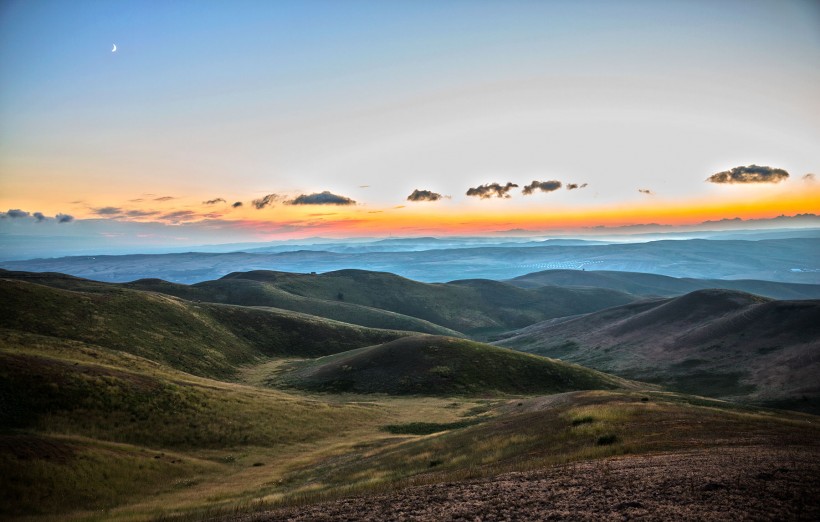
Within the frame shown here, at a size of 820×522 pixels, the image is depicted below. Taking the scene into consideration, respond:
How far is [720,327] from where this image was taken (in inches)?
4321

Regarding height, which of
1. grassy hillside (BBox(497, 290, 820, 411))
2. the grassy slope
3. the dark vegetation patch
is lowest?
grassy hillside (BBox(497, 290, 820, 411))

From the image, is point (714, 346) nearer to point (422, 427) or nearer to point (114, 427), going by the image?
point (422, 427)

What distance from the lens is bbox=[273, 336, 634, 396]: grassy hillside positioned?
7300cm

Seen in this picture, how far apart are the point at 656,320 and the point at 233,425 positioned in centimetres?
13764

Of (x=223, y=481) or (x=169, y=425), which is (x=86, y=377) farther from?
(x=223, y=481)

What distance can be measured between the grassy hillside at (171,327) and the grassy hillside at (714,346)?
71.2 meters

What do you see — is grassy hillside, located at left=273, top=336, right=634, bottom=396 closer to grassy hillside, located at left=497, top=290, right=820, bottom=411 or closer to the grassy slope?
the grassy slope

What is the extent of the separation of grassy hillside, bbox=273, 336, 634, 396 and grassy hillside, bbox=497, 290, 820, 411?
72.9 ft

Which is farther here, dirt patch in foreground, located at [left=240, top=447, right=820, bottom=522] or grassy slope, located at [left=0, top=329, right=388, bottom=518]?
grassy slope, located at [left=0, top=329, right=388, bottom=518]

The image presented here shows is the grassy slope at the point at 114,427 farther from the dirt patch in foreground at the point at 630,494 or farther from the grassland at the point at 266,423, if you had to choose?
the dirt patch in foreground at the point at 630,494

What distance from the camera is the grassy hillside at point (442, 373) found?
7300 cm

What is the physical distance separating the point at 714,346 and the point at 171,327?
12815 cm

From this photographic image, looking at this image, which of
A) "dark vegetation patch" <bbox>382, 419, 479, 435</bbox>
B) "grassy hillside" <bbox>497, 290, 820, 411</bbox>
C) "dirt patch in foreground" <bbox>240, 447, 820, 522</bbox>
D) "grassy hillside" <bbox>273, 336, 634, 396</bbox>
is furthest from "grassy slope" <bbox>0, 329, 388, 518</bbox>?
"grassy hillside" <bbox>497, 290, 820, 411</bbox>

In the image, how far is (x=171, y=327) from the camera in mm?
87750
